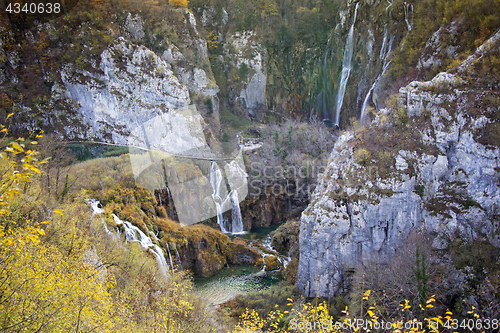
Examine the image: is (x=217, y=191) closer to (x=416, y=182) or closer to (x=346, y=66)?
(x=416, y=182)

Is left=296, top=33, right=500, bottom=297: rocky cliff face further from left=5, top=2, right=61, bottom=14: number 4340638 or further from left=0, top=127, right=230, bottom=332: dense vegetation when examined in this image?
left=5, top=2, right=61, bottom=14: number 4340638

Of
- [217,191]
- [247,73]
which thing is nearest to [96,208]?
[217,191]

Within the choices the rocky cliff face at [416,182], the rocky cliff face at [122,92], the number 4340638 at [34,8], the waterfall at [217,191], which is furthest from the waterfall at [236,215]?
the number 4340638 at [34,8]

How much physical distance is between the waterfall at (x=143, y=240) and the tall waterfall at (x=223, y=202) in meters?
12.0

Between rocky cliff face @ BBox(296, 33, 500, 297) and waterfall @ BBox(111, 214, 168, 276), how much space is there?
9919 millimetres

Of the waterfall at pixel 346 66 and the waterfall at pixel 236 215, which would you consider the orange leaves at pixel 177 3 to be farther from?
the waterfall at pixel 236 215

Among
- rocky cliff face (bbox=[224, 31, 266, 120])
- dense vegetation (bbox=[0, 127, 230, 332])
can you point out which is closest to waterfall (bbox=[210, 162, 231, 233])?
dense vegetation (bbox=[0, 127, 230, 332])

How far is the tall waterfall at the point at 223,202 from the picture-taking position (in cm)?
3425

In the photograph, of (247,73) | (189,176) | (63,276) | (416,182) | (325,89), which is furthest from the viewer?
(247,73)

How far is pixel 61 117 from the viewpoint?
120 feet

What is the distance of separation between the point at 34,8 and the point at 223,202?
1335 inches

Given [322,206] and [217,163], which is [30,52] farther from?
[322,206]

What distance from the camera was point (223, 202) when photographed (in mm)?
34875

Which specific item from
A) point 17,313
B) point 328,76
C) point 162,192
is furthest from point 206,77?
point 17,313
